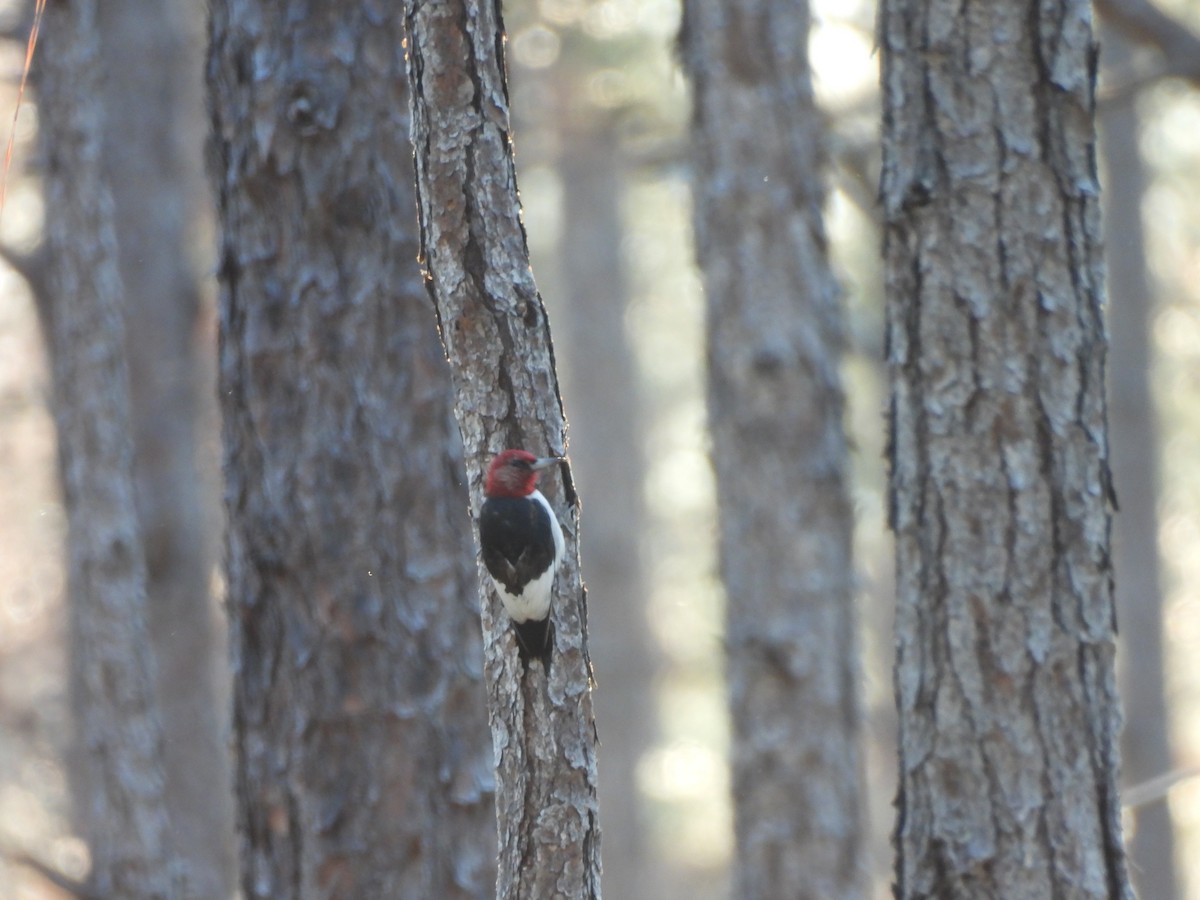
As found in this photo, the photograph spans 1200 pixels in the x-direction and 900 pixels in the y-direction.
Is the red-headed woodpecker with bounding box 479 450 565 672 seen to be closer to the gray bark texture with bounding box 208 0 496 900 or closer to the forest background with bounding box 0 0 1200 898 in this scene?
the gray bark texture with bounding box 208 0 496 900

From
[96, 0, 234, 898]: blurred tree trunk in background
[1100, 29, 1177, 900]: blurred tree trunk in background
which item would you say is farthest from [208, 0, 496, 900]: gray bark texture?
[1100, 29, 1177, 900]: blurred tree trunk in background

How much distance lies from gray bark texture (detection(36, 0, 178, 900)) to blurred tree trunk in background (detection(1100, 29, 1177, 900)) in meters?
8.48

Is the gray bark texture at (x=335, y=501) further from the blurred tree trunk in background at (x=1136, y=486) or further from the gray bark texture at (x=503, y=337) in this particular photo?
the blurred tree trunk in background at (x=1136, y=486)

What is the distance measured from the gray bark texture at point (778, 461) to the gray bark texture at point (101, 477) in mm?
2892

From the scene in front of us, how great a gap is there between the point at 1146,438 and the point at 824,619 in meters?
5.74

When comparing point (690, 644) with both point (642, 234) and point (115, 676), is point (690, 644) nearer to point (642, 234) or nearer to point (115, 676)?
point (642, 234)

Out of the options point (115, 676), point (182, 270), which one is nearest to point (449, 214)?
point (115, 676)

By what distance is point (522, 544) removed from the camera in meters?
3.50

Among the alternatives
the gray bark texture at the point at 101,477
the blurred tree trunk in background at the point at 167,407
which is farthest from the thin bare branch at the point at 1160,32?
the blurred tree trunk in background at the point at 167,407

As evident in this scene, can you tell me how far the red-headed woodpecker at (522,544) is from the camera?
3.29m

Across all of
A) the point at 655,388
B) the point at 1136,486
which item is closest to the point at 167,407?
the point at 1136,486

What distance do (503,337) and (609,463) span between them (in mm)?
11678

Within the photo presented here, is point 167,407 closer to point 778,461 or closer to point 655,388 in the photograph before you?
point 778,461

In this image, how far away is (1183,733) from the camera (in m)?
24.5
